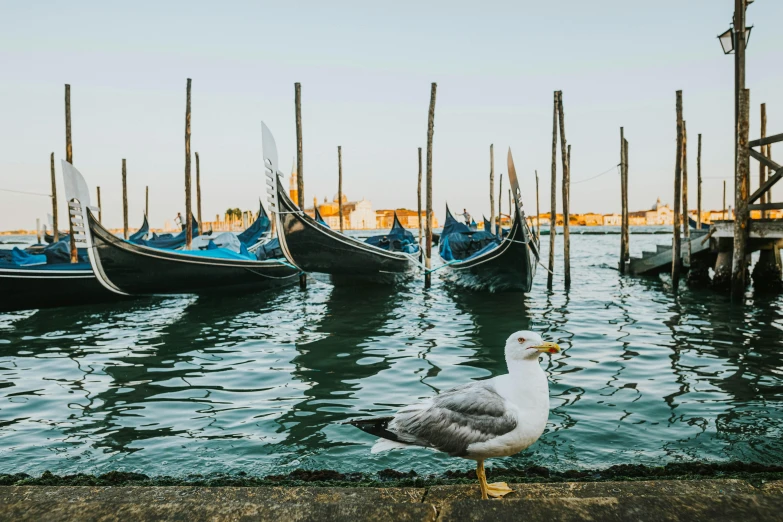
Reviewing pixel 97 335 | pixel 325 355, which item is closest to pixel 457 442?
pixel 325 355

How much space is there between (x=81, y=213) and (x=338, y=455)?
6.20 m

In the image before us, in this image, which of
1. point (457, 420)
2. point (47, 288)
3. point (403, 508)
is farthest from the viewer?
point (47, 288)

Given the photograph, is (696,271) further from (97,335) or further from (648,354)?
(97,335)

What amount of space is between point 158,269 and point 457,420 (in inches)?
324

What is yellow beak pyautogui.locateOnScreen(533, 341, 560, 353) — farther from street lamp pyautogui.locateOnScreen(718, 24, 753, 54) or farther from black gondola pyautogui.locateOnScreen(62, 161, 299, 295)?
street lamp pyautogui.locateOnScreen(718, 24, 753, 54)

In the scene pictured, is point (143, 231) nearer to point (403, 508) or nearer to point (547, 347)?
point (547, 347)

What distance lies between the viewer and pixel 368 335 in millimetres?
7820

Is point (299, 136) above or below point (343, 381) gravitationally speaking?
above

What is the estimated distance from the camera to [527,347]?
7.81ft

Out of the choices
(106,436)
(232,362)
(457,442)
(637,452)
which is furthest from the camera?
(232,362)

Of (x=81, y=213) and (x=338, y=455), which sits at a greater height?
(x=81, y=213)

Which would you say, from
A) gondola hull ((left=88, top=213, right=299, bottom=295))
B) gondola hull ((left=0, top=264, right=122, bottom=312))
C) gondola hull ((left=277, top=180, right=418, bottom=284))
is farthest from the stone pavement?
gondola hull ((left=0, top=264, right=122, bottom=312))

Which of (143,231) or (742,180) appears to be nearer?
(742,180)

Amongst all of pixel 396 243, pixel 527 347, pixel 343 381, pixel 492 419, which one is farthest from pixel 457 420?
pixel 396 243
